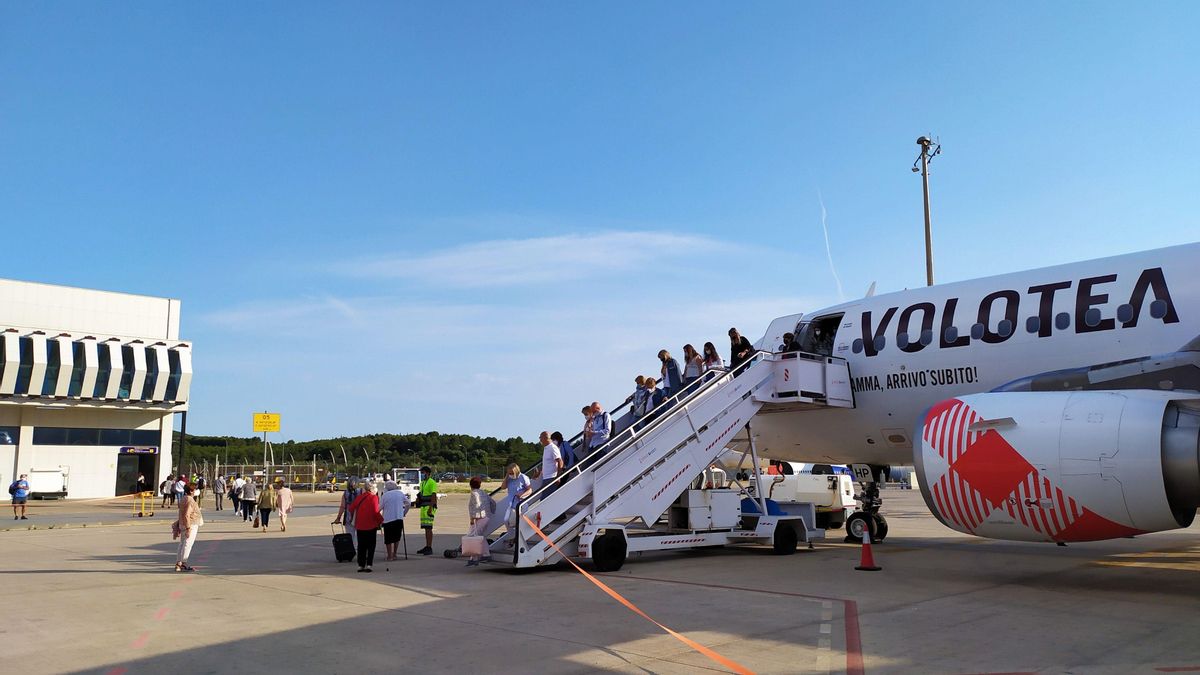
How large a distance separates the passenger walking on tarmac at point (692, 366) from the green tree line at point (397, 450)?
67217 mm

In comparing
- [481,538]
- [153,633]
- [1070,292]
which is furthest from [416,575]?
[1070,292]

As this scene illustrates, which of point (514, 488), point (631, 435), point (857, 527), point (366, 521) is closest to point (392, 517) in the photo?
point (366, 521)

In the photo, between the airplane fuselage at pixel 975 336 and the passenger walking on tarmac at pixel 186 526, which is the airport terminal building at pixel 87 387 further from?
the airplane fuselage at pixel 975 336

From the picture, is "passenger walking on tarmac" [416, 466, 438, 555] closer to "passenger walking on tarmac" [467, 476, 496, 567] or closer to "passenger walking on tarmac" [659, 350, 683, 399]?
"passenger walking on tarmac" [467, 476, 496, 567]

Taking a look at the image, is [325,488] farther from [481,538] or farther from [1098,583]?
[1098,583]

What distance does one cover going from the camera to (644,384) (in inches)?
652

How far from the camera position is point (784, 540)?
16125mm

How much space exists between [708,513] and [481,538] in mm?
4271

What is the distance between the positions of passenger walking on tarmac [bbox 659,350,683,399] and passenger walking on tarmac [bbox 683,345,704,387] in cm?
15

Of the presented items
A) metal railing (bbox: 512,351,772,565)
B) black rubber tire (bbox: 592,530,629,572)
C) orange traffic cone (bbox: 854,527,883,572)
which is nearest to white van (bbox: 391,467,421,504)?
metal railing (bbox: 512,351,772,565)

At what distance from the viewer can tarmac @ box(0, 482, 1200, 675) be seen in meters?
7.25

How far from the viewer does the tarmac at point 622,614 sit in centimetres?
725

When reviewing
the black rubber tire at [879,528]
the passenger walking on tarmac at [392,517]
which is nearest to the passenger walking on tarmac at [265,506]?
the passenger walking on tarmac at [392,517]

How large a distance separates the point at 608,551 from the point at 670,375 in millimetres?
4444
